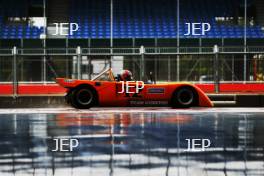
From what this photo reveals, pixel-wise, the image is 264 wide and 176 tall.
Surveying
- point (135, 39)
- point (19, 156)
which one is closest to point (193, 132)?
point (19, 156)

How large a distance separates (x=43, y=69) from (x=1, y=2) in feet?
45.6

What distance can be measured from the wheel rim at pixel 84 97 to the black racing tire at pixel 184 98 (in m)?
2.72

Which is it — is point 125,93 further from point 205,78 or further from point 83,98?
point 205,78

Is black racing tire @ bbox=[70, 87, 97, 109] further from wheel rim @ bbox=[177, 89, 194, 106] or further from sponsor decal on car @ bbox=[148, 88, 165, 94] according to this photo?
wheel rim @ bbox=[177, 89, 194, 106]

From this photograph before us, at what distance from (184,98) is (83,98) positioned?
3.34m

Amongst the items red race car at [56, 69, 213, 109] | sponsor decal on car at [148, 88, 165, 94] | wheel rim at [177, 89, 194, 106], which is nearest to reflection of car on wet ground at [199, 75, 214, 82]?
wheel rim at [177, 89, 194, 106]

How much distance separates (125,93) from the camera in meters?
18.6

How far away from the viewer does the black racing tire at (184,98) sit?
18875 millimetres

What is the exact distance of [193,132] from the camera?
11.7 m

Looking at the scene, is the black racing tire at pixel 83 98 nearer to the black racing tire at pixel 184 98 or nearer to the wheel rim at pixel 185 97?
the black racing tire at pixel 184 98

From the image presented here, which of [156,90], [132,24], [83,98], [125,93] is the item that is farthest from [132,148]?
[132,24]

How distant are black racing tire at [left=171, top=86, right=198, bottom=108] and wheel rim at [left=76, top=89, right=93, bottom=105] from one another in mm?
2720

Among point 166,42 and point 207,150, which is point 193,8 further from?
point 207,150

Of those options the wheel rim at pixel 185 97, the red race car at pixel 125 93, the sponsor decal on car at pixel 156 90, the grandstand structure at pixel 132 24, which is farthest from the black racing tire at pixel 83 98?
the grandstand structure at pixel 132 24
